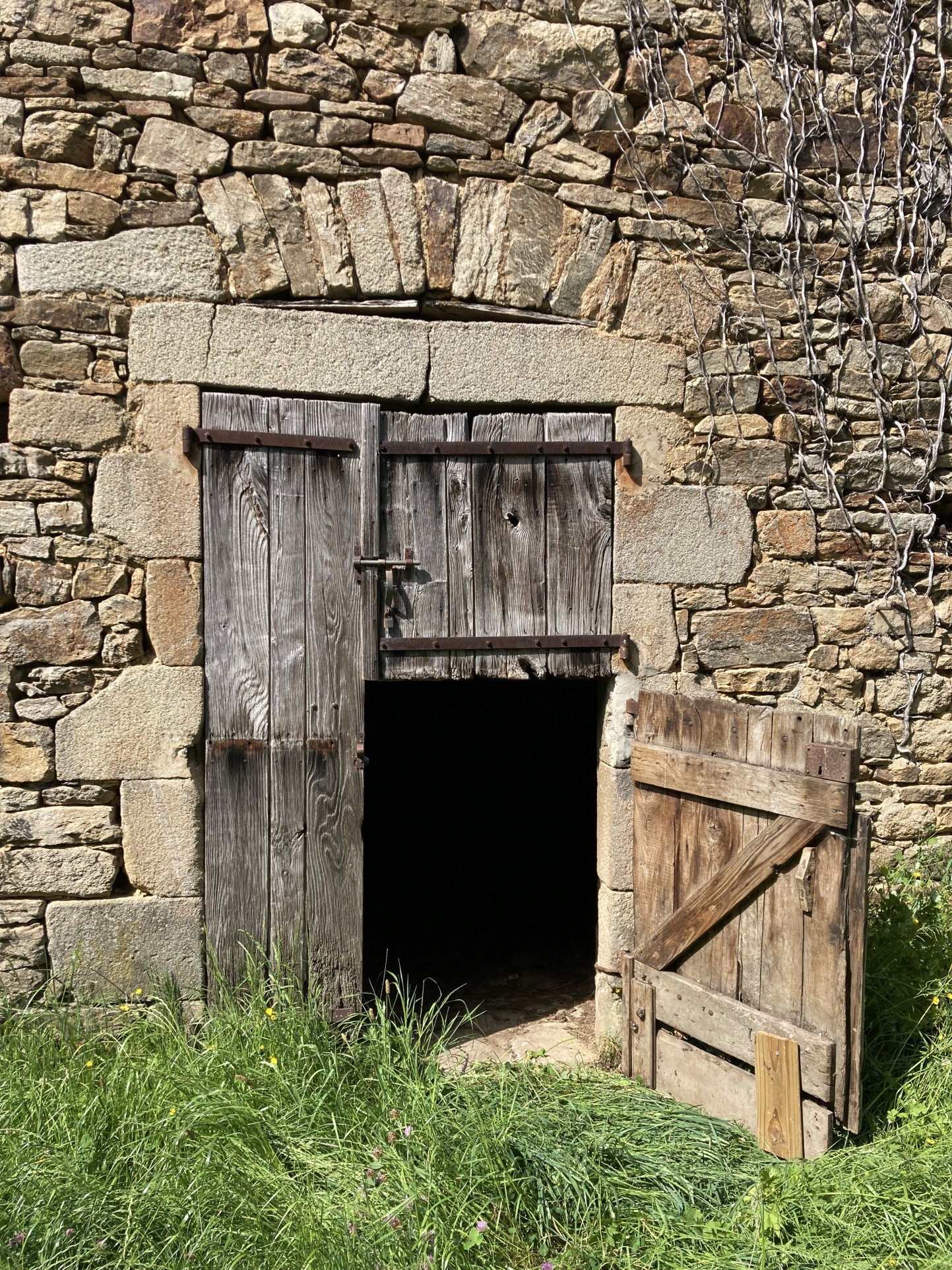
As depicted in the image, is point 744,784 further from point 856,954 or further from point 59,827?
point 59,827

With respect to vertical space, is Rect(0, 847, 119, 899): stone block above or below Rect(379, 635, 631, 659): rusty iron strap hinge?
below

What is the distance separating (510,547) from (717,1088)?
76.4 inches

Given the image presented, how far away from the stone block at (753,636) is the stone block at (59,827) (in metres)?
2.20

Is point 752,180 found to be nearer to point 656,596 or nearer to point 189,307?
point 656,596

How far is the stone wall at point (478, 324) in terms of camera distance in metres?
3.29

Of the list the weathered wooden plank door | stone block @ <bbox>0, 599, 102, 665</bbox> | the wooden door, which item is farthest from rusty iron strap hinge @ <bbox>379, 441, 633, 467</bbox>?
stone block @ <bbox>0, 599, 102, 665</bbox>

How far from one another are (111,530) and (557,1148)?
2367 mm

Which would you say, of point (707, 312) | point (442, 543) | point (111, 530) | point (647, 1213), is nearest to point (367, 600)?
point (442, 543)

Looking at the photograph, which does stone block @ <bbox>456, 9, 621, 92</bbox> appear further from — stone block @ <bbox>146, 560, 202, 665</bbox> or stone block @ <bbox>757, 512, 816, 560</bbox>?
stone block @ <bbox>146, 560, 202, 665</bbox>

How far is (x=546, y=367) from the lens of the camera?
11.8ft

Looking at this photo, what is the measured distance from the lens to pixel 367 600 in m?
3.54

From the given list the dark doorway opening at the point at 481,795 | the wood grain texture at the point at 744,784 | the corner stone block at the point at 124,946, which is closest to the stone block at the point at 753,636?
the wood grain texture at the point at 744,784

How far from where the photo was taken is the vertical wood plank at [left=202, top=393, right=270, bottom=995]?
11.2 ft

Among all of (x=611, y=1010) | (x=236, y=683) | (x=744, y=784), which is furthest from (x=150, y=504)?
(x=611, y=1010)
